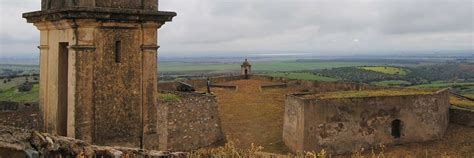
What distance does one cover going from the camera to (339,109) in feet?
57.9

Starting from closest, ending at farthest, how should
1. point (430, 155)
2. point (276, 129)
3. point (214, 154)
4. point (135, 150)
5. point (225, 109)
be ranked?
point (135, 150), point (214, 154), point (430, 155), point (276, 129), point (225, 109)

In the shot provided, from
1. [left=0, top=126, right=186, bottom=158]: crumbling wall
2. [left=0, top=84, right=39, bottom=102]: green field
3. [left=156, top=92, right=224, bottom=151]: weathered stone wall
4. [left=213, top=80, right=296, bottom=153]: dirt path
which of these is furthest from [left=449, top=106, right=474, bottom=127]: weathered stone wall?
[left=0, top=84, right=39, bottom=102]: green field

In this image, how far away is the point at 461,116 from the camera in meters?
20.1

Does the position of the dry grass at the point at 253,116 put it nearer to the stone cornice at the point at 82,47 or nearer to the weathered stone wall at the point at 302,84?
the weathered stone wall at the point at 302,84

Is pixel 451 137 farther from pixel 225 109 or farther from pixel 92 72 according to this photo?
pixel 92 72

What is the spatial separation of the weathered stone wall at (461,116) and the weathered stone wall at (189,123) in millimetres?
8866

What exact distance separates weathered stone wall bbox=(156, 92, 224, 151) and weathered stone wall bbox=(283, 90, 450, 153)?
261 centimetres

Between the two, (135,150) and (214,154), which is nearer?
(135,150)

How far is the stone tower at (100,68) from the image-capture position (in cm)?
605

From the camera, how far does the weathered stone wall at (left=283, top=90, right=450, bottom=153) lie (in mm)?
17500

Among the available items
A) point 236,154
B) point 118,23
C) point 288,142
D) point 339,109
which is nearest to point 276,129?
point 288,142

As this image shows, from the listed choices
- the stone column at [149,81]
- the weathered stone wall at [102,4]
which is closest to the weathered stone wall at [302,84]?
the stone column at [149,81]

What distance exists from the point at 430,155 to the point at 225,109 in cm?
886

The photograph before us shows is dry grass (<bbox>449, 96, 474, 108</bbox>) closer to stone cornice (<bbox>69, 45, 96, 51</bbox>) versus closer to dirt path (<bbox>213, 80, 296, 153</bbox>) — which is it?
dirt path (<bbox>213, 80, 296, 153</bbox>)
